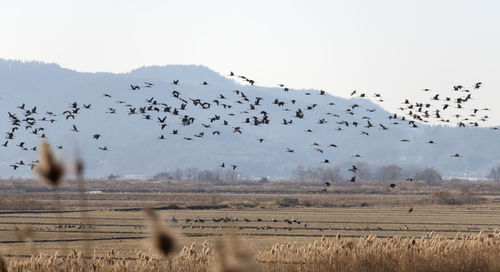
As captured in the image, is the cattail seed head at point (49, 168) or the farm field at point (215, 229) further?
the farm field at point (215, 229)

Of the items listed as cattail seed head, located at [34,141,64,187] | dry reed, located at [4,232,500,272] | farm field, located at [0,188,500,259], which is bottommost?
farm field, located at [0,188,500,259]

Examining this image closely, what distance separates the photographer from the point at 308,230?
46531 mm

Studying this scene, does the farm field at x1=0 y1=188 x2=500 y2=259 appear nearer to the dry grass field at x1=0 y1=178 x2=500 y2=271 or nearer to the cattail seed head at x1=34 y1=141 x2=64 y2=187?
the dry grass field at x1=0 y1=178 x2=500 y2=271

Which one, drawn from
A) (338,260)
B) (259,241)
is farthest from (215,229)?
(338,260)

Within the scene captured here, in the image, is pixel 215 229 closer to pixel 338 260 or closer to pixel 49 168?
pixel 338 260

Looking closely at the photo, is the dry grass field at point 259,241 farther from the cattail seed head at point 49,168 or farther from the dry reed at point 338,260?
the cattail seed head at point 49,168

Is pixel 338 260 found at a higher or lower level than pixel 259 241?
higher

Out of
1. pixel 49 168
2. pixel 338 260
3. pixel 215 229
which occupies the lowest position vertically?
pixel 215 229

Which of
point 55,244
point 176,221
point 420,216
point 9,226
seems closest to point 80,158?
point 55,244

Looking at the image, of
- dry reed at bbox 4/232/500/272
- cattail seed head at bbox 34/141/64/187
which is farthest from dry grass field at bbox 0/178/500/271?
cattail seed head at bbox 34/141/64/187

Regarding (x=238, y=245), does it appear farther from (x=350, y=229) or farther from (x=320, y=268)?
(x=350, y=229)


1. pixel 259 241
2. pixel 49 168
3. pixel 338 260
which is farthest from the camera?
pixel 259 241

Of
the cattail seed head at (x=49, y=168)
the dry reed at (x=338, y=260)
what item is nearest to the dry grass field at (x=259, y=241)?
the dry reed at (x=338, y=260)

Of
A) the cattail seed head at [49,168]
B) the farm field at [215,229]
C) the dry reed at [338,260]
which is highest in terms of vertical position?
the cattail seed head at [49,168]
